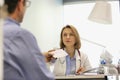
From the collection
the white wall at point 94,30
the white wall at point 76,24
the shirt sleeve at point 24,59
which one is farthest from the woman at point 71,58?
the shirt sleeve at point 24,59

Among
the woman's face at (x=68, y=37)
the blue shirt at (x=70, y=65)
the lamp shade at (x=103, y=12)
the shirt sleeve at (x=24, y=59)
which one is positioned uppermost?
the lamp shade at (x=103, y=12)

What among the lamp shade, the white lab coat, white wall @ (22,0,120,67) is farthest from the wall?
the lamp shade

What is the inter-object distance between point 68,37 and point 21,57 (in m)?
1.98

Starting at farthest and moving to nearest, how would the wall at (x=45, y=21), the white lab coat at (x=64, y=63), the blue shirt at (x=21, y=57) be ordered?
the wall at (x=45, y=21) → the white lab coat at (x=64, y=63) → the blue shirt at (x=21, y=57)

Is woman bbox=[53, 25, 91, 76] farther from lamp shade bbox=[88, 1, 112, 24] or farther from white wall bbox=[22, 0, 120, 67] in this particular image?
white wall bbox=[22, 0, 120, 67]

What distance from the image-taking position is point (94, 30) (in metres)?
4.38

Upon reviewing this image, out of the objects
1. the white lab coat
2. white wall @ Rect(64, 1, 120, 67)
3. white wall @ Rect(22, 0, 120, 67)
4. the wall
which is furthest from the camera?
white wall @ Rect(64, 1, 120, 67)

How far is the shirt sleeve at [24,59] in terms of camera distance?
101cm

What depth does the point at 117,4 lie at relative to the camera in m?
4.34

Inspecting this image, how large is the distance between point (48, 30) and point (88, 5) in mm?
986

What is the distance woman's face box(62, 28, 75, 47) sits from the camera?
299cm

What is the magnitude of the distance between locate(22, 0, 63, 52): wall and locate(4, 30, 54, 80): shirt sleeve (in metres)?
2.19

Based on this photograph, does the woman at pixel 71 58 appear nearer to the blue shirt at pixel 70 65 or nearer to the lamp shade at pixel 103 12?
the blue shirt at pixel 70 65

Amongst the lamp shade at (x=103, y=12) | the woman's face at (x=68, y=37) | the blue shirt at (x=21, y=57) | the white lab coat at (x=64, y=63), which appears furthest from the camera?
the woman's face at (x=68, y=37)
